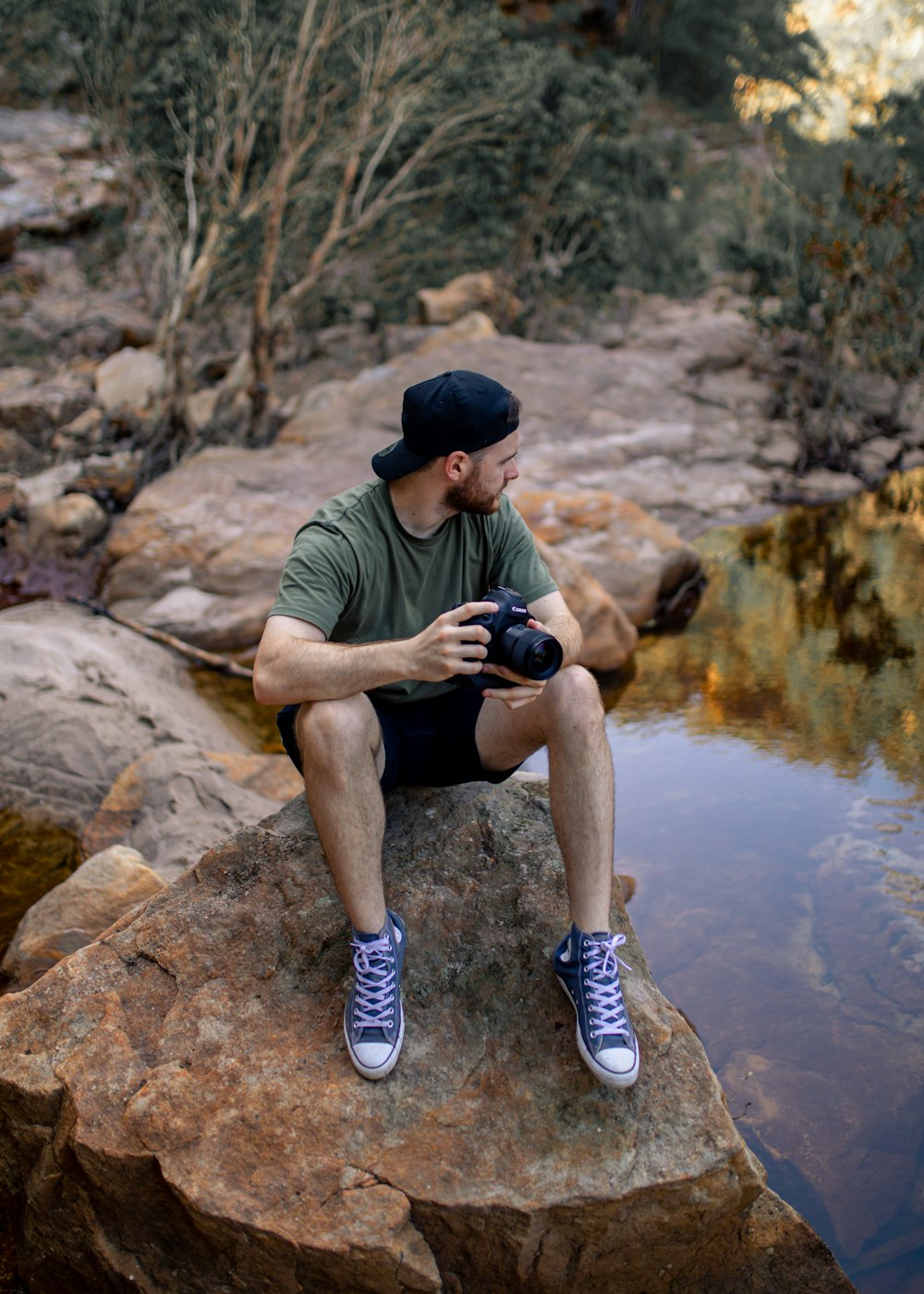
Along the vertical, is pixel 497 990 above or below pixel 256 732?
above

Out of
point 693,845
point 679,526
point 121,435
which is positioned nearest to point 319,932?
point 693,845

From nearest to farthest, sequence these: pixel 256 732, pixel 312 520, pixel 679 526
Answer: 1. pixel 312 520
2. pixel 256 732
3. pixel 679 526

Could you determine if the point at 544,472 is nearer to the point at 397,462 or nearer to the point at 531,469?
the point at 531,469

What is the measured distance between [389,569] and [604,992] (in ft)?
3.57

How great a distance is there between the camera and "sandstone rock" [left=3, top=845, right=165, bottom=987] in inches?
121

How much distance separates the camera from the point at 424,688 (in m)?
2.62

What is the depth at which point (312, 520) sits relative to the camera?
2.58 m

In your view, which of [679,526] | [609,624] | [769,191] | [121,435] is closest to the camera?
[609,624]

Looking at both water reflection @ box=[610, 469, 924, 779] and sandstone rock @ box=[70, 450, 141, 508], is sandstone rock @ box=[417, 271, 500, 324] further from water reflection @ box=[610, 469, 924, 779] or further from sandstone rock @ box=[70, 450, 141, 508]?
water reflection @ box=[610, 469, 924, 779]

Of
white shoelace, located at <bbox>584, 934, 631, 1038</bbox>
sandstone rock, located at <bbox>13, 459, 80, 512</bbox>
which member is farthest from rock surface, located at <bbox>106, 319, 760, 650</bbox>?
white shoelace, located at <bbox>584, 934, 631, 1038</bbox>

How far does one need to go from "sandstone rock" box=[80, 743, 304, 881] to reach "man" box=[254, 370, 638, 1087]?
1.15 meters

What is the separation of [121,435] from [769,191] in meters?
11.1

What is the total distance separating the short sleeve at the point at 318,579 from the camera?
238 cm

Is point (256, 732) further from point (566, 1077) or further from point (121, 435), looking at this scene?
point (121, 435)
